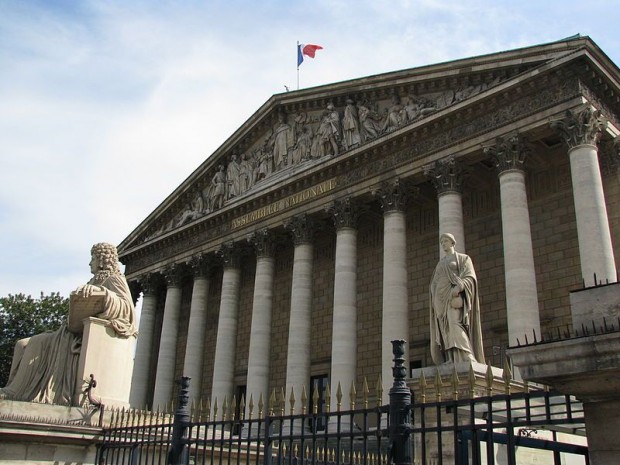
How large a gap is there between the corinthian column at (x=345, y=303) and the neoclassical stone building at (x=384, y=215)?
0.06m

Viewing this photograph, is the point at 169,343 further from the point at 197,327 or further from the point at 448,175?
the point at 448,175

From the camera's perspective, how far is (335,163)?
23.7 meters

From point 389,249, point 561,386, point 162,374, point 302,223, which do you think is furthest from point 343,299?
point 561,386

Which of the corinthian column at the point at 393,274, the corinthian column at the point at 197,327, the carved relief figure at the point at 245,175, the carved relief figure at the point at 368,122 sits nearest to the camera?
the corinthian column at the point at 393,274

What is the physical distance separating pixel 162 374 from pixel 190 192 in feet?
28.0

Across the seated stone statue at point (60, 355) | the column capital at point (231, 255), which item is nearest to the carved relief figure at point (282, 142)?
the column capital at point (231, 255)

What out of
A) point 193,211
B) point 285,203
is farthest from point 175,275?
point 285,203

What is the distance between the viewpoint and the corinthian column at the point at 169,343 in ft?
95.8

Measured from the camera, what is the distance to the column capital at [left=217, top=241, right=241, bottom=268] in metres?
27.8

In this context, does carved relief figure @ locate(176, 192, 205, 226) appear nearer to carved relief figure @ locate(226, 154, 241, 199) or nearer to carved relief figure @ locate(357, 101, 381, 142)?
carved relief figure @ locate(226, 154, 241, 199)

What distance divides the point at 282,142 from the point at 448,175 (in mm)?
8943

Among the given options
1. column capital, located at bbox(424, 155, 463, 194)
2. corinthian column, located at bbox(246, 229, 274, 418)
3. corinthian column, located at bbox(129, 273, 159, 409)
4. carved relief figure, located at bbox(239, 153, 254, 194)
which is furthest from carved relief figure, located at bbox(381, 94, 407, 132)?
corinthian column, located at bbox(129, 273, 159, 409)

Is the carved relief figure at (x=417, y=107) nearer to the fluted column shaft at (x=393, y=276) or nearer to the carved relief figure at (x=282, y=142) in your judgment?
the fluted column shaft at (x=393, y=276)

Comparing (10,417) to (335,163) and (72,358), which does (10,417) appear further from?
(335,163)
